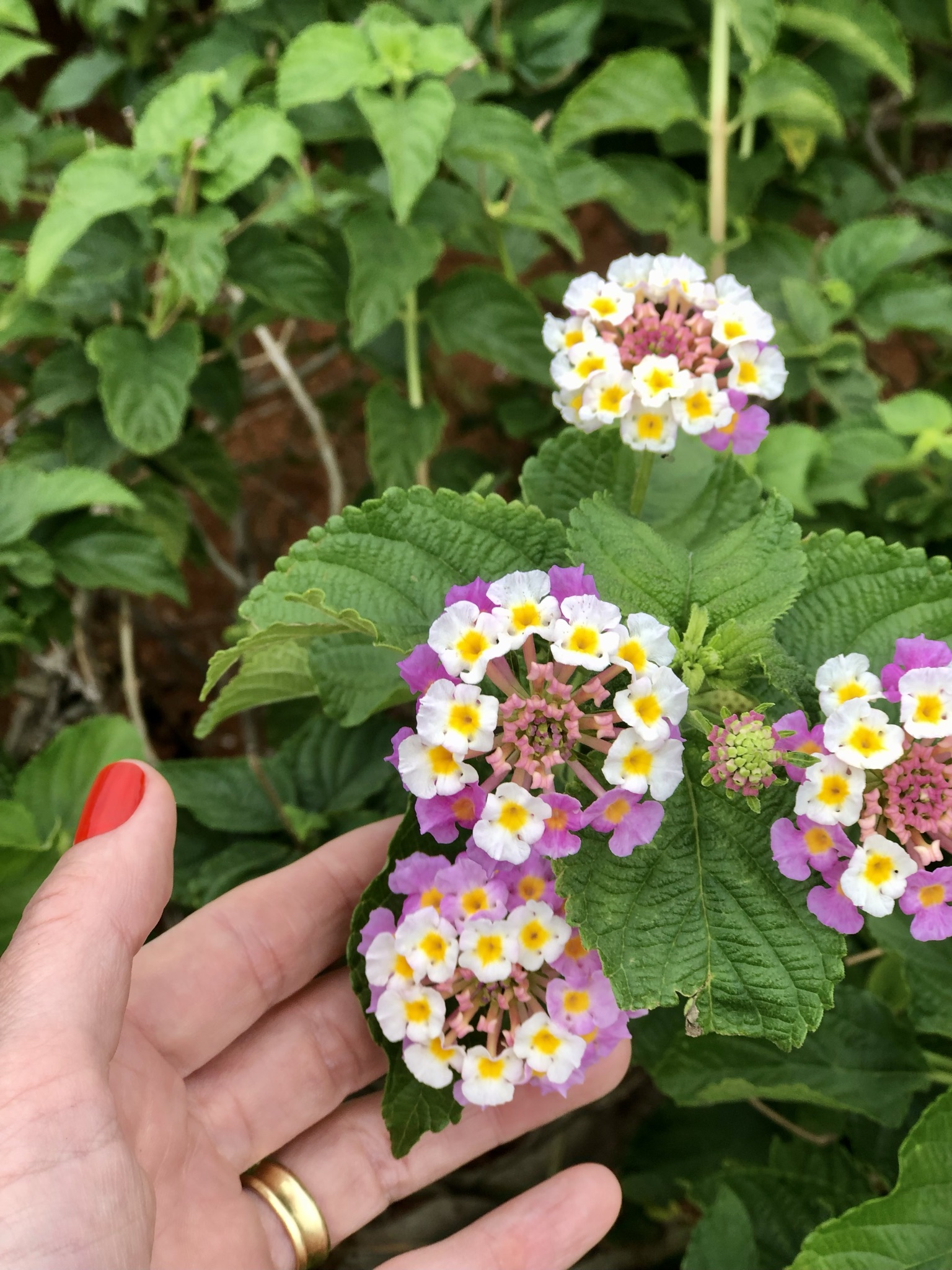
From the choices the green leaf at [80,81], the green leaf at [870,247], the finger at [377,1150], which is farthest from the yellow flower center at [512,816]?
the green leaf at [80,81]

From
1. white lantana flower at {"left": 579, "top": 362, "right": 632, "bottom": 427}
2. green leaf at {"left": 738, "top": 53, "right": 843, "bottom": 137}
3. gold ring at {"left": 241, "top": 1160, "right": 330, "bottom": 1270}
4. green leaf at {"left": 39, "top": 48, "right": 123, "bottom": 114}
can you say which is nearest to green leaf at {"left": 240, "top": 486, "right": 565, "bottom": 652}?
white lantana flower at {"left": 579, "top": 362, "right": 632, "bottom": 427}

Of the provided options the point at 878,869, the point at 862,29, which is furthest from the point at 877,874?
the point at 862,29

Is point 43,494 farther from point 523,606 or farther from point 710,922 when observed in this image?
point 710,922

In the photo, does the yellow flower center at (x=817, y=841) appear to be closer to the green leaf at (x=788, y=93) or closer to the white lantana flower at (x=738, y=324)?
the white lantana flower at (x=738, y=324)

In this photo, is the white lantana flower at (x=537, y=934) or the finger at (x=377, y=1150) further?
the finger at (x=377, y=1150)

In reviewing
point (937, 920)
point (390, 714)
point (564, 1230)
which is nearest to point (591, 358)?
point (937, 920)

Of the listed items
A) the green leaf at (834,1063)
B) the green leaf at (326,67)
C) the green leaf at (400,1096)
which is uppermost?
the green leaf at (326,67)

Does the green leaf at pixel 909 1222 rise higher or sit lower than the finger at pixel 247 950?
lower

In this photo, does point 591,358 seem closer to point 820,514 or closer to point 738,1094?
point 820,514
